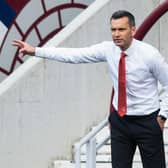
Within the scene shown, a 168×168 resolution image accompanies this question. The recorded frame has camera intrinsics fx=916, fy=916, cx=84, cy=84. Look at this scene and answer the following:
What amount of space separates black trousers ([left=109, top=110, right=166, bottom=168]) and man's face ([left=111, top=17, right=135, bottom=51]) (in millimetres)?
580

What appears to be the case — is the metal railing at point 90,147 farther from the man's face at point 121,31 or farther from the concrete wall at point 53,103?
the concrete wall at point 53,103

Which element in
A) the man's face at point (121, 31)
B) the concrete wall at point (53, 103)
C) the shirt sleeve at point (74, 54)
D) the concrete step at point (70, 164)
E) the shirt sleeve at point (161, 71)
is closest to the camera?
the man's face at point (121, 31)

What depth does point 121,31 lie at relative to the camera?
22.0 ft

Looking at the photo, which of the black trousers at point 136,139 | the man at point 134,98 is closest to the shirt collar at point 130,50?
the man at point 134,98

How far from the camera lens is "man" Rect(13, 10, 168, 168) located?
683cm

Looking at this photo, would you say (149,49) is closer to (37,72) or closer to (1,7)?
(37,72)

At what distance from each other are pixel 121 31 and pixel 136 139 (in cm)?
84

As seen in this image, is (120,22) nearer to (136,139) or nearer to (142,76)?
(142,76)

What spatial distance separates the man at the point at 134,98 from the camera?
683cm

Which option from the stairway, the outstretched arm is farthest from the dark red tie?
the stairway

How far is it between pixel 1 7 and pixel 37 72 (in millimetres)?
2230

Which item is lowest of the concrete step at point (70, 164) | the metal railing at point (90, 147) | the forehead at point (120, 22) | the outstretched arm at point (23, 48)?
the concrete step at point (70, 164)

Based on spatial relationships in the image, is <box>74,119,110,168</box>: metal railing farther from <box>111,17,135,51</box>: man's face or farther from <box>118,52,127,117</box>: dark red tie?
<box>111,17,135,51</box>: man's face

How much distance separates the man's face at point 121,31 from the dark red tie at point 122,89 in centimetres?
15
